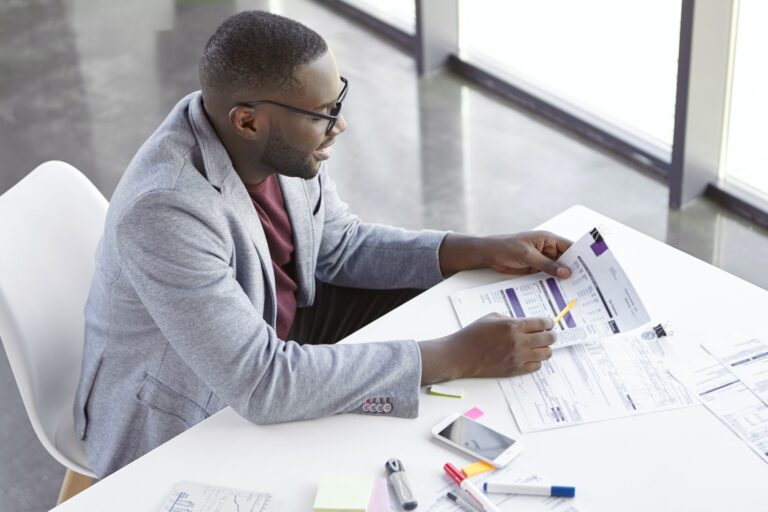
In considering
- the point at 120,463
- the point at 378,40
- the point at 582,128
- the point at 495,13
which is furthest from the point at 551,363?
the point at 378,40

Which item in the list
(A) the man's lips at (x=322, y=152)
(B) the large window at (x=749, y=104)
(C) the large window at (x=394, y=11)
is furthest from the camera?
(C) the large window at (x=394, y=11)

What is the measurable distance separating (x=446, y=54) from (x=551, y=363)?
3.43 metres

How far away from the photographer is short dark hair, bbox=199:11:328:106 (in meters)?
1.89

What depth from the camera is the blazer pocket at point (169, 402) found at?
2041mm

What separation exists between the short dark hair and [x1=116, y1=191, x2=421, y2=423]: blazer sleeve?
0.80ft

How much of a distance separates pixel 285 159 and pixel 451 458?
2.21ft

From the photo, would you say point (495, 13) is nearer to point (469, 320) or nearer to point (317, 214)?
point (317, 214)

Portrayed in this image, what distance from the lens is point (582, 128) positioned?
14.8 ft

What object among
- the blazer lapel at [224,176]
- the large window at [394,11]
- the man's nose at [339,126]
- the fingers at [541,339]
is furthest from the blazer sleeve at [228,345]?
the large window at [394,11]

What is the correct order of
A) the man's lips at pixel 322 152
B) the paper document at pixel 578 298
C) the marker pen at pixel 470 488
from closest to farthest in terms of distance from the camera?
the marker pen at pixel 470 488 < the paper document at pixel 578 298 < the man's lips at pixel 322 152

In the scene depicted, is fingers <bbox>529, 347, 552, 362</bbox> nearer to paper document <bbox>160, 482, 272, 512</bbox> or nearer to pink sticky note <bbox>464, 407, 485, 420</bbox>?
pink sticky note <bbox>464, 407, 485, 420</bbox>

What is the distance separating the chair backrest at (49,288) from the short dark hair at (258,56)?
586 mm

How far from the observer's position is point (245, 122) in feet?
6.38

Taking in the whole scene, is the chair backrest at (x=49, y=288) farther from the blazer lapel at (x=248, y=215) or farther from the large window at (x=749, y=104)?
the large window at (x=749, y=104)
